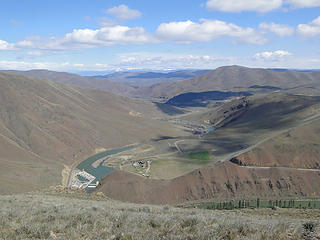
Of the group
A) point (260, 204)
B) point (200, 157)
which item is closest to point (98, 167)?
point (200, 157)

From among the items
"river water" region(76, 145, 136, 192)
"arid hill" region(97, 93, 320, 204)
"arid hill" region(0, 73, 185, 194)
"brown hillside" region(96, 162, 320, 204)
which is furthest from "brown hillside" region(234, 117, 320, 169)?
"arid hill" region(0, 73, 185, 194)

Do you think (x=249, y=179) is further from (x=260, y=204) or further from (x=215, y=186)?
(x=215, y=186)

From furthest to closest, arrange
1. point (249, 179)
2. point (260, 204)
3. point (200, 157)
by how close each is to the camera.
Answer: point (200, 157)
point (249, 179)
point (260, 204)

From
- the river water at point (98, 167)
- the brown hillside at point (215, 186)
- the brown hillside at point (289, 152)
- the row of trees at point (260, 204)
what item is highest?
the brown hillside at point (289, 152)

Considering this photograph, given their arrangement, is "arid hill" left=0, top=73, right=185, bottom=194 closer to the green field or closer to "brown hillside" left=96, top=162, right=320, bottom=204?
"brown hillside" left=96, top=162, right=320, bottom=204

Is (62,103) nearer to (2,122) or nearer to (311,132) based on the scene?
(2,122)

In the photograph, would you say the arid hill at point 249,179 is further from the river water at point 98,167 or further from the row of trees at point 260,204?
the river water at point 98,167

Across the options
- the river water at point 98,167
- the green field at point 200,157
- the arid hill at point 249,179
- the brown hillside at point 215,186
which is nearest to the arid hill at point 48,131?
the river water at point 98,167

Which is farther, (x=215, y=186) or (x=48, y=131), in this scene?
(x=48, y=131)
